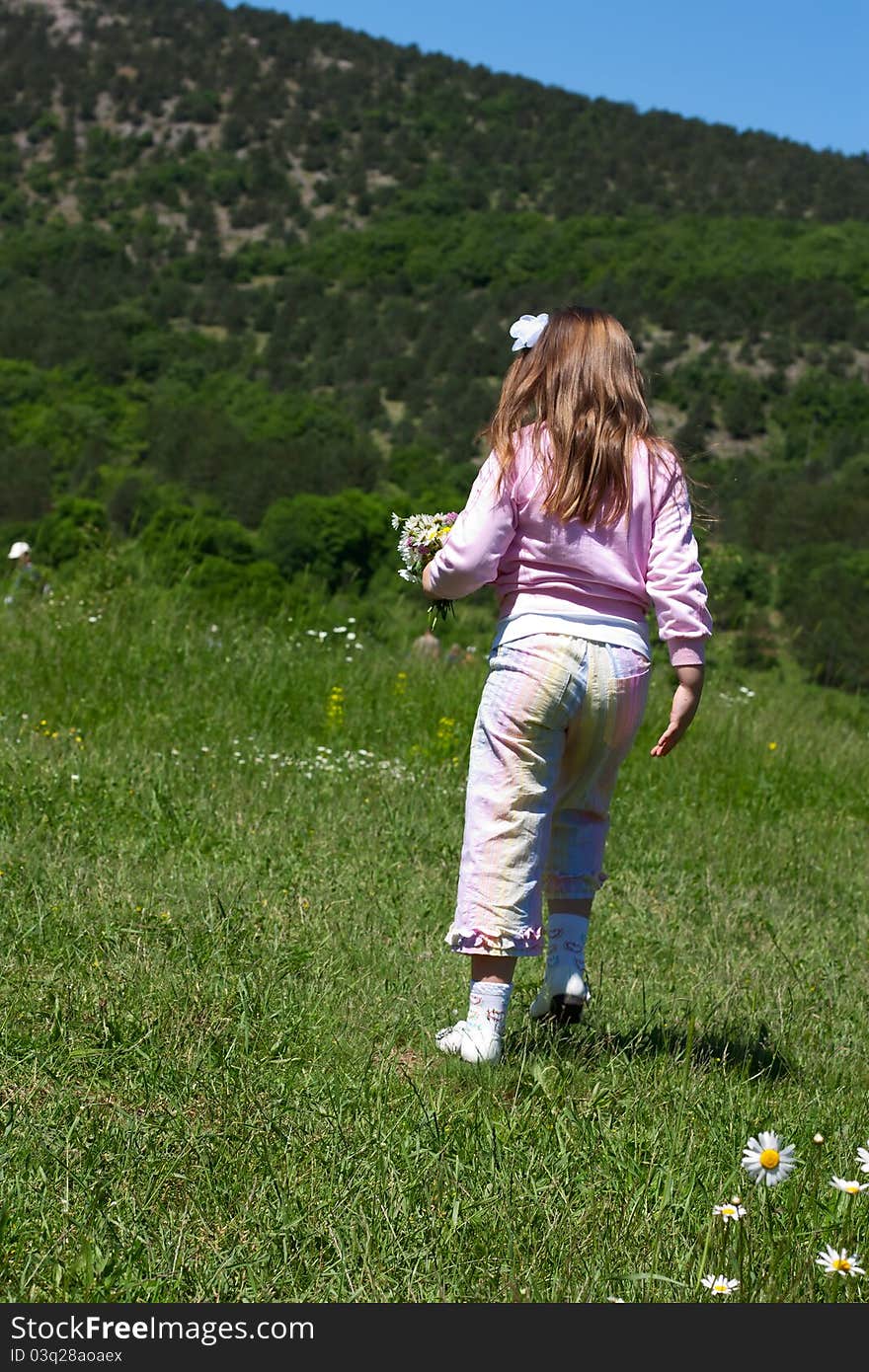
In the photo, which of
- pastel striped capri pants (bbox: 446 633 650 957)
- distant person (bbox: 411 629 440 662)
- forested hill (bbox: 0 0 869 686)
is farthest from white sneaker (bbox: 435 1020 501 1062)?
forested hill (bbox: 0 0 869 686)

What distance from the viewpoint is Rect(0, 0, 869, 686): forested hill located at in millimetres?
27672

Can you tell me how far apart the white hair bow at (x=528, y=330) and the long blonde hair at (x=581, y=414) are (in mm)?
13

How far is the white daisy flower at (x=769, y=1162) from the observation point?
2.14 meters

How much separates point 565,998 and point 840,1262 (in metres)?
1.14

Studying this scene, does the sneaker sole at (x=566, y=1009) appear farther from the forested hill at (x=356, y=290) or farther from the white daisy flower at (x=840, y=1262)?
the forested hill at (x=356, y=290)

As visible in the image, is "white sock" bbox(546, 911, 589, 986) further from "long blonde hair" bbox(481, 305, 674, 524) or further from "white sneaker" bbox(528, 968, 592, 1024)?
"long blonde hair" bbox(481, 305, 674, 524)

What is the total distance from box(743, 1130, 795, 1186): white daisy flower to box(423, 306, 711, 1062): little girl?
2.60 feet

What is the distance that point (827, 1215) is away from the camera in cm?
227

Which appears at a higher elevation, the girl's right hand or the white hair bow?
the white hair bow

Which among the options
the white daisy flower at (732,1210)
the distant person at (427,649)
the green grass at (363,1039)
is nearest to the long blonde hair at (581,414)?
the green grass at (363,1039)

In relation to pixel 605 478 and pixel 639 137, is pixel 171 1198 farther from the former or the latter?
pixel 639 137

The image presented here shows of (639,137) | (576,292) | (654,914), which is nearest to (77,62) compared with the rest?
(639,137)

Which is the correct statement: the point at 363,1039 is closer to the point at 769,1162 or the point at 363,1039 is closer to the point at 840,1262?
the point at 769,1162

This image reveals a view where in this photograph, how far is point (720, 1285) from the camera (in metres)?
1.96
